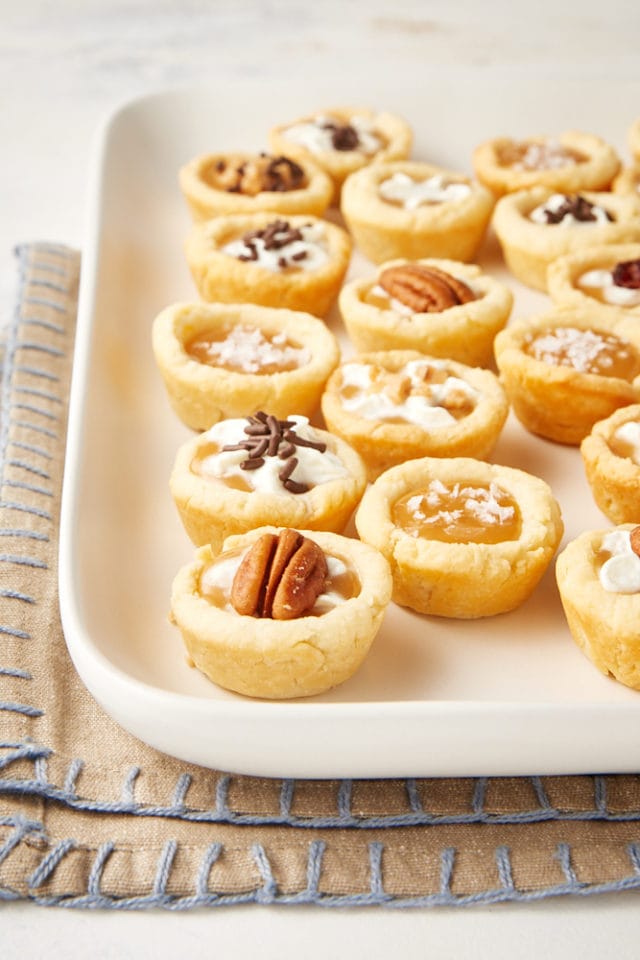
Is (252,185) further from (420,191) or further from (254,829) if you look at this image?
(254,829)

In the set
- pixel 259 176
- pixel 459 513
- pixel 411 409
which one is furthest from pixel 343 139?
pixel 459 513

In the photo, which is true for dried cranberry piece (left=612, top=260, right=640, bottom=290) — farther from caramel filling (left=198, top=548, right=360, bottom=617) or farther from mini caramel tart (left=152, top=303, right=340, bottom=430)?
caramel filling (left=198, top=548, right=360, bottom=617)

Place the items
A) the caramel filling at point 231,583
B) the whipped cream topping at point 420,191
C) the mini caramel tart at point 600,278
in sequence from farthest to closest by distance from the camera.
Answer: the whipped cream topping at point 420,191 → the mini caramel tart at point 600,278 → the caramel filling at point 231,583

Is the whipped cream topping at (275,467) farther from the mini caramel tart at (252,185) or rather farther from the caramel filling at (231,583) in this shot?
the mini caramel tart at (252,185)

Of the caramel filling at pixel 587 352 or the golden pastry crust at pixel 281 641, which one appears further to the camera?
the caramel filling at pixel 587 352

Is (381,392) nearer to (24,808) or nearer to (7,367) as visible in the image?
(7,367)

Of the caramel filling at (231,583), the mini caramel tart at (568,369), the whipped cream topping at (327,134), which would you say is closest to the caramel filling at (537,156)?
the whipped cream topping at (327,134)

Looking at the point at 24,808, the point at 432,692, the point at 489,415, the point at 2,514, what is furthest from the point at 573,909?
the point at 2,514

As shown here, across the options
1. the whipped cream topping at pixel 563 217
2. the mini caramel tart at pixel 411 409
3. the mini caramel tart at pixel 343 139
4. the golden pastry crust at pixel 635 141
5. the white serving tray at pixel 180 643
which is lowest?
the white serving tray at pixel 180 643

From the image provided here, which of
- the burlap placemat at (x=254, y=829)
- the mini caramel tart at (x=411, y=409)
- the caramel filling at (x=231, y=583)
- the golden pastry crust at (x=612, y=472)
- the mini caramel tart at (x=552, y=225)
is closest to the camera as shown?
the burlap placemat at (x=254, y=829)
